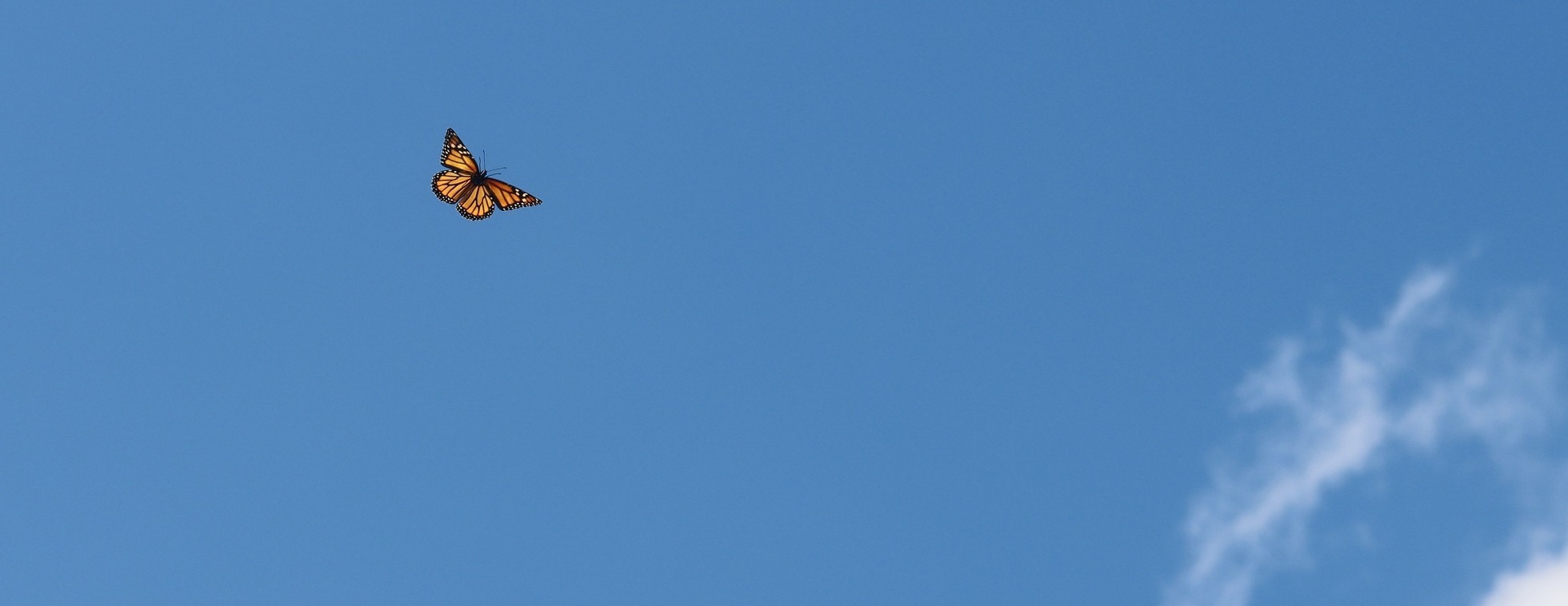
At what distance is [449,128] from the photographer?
58.5 m

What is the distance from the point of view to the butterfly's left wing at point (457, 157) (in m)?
59.8

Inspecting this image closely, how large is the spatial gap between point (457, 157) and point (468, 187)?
1.09 metres

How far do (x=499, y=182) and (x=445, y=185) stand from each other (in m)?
1.99

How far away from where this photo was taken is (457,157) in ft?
197

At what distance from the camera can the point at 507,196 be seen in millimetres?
60594

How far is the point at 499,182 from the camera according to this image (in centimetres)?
5991

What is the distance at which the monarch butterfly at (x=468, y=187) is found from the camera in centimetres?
6009

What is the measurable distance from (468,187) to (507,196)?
4.44 feet

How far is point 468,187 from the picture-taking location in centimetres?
6059

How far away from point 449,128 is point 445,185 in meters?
2.66

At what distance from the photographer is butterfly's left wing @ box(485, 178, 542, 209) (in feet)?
197

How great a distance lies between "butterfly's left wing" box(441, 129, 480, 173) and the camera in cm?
5981

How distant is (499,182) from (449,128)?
8.40 ft

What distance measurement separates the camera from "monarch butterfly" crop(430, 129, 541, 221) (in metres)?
60.1
